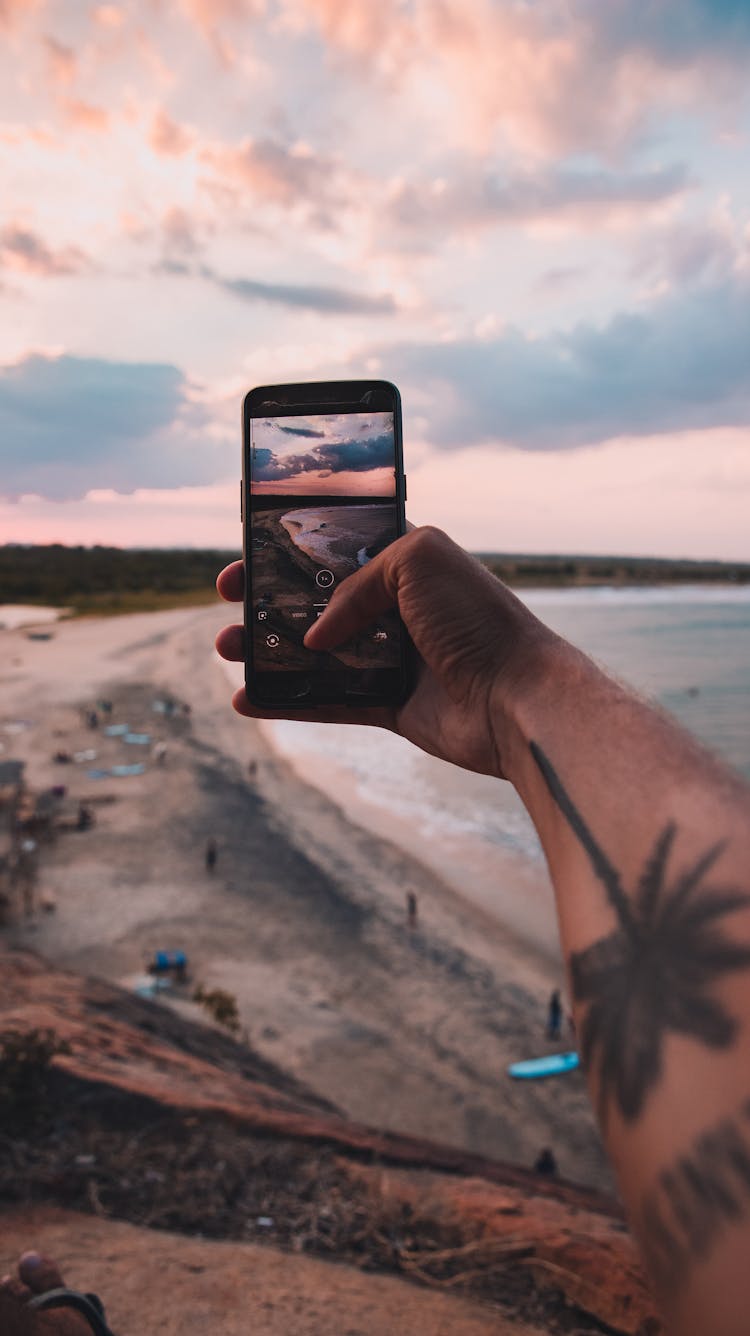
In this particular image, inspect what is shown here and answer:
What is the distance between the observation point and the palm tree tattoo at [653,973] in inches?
55.1

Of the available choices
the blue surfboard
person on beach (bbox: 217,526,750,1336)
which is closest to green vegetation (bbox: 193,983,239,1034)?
the blue surfboard

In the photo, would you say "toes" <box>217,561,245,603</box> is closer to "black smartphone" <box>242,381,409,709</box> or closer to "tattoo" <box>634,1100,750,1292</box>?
"black smartphone" <box>242,381,409,709</box>

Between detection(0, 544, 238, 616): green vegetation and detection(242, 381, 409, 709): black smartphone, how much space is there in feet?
299

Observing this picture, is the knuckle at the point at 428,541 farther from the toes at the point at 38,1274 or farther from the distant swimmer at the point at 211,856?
the distant swimmer at the point at 211,856

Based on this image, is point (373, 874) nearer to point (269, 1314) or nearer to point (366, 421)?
point (269, 1314)

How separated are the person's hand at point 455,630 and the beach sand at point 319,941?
40.4ft

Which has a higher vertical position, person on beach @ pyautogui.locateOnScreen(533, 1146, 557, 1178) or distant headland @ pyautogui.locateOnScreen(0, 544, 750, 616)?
distant headland @ pyautogui.locateOnScreen(0, 544, 750, 616)

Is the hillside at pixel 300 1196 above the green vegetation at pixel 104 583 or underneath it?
underneath

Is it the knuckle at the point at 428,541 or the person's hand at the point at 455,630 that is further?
the knuckle at the point at 428,541

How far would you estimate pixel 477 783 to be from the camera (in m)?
34.4

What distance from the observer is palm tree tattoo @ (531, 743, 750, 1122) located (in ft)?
4.59

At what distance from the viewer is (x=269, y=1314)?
5.03 metres

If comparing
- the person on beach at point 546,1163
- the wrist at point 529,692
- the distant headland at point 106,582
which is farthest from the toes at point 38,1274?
the distant headland at point 106,582

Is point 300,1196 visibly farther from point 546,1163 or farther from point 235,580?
point 546,1163
